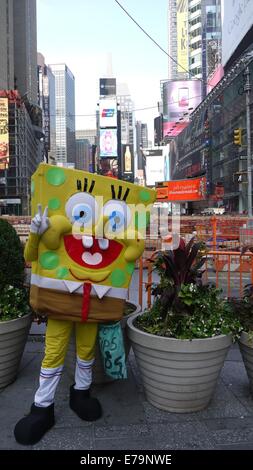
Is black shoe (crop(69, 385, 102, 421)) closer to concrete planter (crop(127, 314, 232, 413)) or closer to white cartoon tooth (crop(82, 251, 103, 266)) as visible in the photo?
concrete planter (crop(127, 314, 232, 413))

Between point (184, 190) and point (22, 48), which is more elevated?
point (22, 48)

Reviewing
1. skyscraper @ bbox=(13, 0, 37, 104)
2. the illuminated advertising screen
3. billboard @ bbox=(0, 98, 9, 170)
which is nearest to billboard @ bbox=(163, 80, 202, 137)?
the illuminated advertising screen

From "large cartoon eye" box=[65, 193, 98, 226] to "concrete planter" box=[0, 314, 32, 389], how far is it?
43.4 inches

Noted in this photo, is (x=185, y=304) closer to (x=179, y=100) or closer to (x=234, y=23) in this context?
(x=234, y=23)

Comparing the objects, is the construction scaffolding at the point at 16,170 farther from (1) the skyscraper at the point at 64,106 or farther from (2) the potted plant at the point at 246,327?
(2) the potted plant at the point at 246,327

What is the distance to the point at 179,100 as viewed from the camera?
89312 mm

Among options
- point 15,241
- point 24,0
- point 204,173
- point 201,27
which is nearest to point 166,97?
point 201,27

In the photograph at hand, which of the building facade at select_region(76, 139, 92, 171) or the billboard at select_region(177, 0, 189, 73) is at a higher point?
the billboard at select_region(177, 0, 189, 73)

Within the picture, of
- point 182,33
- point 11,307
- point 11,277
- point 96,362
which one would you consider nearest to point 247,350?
point 96,362

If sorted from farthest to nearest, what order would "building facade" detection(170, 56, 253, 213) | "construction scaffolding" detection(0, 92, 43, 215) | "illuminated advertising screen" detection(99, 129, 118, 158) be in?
1. "illuminated advertising screen" detection(99, 129, 118, 158)
2. "construction scaffolding" detection(0, 92, 43, 215)
3. "building facade" detection(170, 56, 253, 213)

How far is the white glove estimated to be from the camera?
3.13m

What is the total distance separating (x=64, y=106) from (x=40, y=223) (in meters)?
125

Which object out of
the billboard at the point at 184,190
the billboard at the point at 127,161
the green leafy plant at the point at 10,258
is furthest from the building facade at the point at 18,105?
the green leafy plant at the point at 10,258

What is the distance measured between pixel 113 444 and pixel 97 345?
0.93 metres
